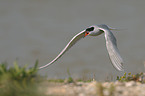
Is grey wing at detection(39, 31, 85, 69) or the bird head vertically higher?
the bird head

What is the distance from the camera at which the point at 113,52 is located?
642 cm

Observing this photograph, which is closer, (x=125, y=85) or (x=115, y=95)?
(x=115, y=95)

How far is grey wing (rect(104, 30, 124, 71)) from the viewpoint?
6.22 m

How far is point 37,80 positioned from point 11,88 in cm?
57

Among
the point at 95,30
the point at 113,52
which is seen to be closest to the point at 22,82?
the point at 113,52

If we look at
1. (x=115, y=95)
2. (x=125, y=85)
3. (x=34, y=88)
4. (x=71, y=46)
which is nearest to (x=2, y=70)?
(x=34, y=88)

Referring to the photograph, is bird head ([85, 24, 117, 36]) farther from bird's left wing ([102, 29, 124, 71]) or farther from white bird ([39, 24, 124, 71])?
bird's left wing ([102, 29, 124, 71])

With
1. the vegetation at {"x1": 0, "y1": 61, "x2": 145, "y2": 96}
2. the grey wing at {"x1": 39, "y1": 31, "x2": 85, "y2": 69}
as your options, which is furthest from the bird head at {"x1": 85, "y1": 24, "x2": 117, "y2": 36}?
the vegetation at {"x1": 0, "y1": 61, "x2": 145, "y2": 96}

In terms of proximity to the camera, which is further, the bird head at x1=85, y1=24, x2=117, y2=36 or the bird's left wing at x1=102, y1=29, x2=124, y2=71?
the bird head at x1=85, y1=24, x2=117, y2=36

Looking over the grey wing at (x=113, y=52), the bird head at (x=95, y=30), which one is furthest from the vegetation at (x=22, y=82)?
the bird head at (x=95, y=30)

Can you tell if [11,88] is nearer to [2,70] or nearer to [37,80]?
[37,80]

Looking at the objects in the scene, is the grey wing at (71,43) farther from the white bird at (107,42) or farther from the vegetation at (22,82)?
the vegetation at (22,82)

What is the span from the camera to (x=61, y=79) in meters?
6.80

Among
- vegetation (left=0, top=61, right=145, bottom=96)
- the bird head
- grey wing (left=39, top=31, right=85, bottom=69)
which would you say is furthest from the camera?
grey wing (left=39, top=31, right=85, bottom=69)
